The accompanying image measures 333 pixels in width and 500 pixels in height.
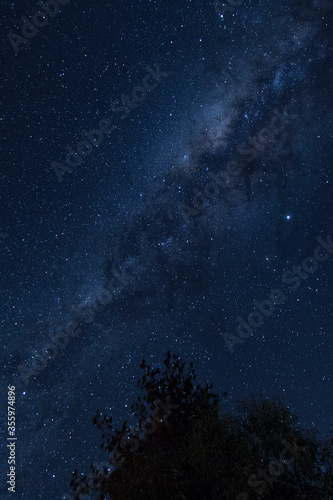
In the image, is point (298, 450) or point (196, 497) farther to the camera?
point (298, 450)

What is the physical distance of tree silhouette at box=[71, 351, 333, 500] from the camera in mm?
10758

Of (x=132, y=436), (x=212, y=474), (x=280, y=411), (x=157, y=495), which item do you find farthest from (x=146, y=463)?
(x=280, y=411)

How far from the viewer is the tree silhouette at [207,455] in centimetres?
1076

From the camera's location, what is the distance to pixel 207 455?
11.5m

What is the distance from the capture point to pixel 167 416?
47.8 feet

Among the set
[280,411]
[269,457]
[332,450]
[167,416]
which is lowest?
[332,450]

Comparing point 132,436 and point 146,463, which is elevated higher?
point 132,436

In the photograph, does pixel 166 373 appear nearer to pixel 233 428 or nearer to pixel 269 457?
pixel 233 428

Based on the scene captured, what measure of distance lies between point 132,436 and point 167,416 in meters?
1.55

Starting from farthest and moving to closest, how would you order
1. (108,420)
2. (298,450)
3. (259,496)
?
(108,420), (298,450), (259,496)

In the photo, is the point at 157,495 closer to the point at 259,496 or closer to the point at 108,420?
the point at 259,496

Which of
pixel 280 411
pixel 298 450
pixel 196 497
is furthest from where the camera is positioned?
pixel 280 411

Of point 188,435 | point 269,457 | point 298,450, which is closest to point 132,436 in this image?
point 188,435

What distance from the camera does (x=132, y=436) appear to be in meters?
14.1
